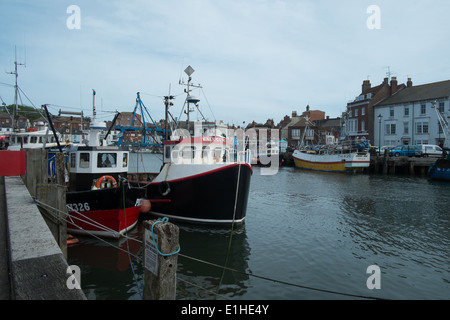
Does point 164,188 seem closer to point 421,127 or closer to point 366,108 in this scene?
point 421,127

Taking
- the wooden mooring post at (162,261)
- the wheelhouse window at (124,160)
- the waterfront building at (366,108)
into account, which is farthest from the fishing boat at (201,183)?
the waterfront building at (366,108)

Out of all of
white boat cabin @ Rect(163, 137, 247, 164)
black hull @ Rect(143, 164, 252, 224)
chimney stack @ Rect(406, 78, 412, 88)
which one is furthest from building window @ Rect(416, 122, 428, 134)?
black hull @ Rect(143, 164, 252, 224)

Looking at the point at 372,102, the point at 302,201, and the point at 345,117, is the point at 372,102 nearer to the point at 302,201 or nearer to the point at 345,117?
the point at 345,117

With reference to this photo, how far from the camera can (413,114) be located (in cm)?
5247

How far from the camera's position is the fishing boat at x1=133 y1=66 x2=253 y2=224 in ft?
44.3

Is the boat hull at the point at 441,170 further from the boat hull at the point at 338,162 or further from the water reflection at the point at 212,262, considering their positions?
the water reflection at the point at 212,262

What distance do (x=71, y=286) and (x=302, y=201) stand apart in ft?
62.9

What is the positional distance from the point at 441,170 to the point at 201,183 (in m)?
30.8

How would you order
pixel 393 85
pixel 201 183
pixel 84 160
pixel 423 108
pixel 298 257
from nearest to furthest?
pixel 298 257 < pixel 201 183 < pixel 84 160 < pixel 423 108 < pixel 393 85

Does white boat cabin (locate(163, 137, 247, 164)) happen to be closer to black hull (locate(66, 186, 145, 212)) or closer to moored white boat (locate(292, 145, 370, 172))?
black hull (locate(66, 186, 145, 212))

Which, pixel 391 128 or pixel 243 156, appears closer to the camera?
pixel 243 156

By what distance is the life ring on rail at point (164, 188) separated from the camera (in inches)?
564

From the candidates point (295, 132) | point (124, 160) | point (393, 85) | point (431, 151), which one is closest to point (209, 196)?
point (124, 160)

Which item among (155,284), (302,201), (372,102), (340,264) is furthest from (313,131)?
(155,284)
